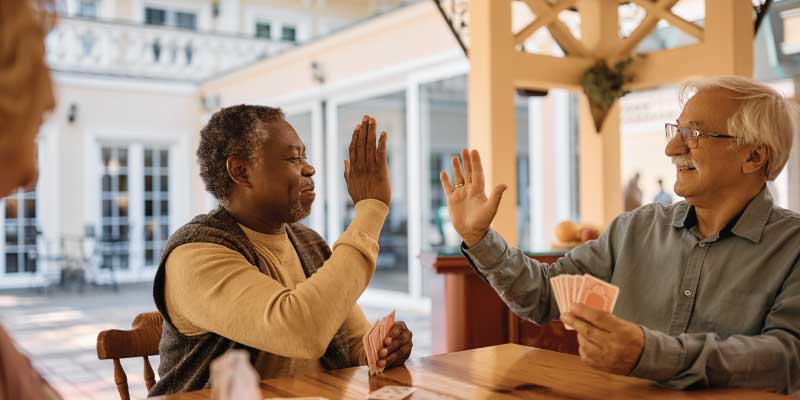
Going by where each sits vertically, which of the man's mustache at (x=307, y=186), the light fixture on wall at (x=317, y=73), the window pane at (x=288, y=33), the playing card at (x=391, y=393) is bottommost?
the playing card at (x=391, y=393)

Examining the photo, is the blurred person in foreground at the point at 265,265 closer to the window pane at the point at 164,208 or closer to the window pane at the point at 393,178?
the window pane at the point at 393,178

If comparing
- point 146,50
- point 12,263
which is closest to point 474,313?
point 12,263

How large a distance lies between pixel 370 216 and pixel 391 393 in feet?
1.56

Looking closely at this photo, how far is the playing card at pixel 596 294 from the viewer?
61.1 inches

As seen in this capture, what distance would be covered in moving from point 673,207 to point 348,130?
8070mm

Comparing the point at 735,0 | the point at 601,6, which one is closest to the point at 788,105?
the point at 735,0

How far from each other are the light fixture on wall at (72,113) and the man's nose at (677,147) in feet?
38.9

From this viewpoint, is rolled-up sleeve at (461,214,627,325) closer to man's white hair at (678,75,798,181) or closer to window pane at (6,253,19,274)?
man's white hair at (678,75,798,181)

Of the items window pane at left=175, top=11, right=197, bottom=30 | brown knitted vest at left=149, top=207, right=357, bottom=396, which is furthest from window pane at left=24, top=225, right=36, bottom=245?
brown knitted vest at left=149, top=207, right=357, bottom=396

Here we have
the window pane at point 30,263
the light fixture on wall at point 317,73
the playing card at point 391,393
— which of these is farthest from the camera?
the window pane at point 30,263

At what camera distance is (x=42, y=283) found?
474 inches

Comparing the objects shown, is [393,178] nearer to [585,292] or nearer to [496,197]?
[496,197]

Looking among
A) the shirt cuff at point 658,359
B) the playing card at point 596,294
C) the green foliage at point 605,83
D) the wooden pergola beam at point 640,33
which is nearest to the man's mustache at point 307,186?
the playing card at point 596,294

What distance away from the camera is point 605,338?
5.00ft
